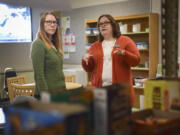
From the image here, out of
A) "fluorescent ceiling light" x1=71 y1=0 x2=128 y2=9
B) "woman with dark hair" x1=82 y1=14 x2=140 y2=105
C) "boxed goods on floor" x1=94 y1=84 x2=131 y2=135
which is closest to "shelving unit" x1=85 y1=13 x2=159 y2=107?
"fluorescent ceiling light" x1=71 y1=0 x2=128 y2=9

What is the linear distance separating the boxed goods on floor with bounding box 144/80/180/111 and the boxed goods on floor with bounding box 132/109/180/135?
4 cm

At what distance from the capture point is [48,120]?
A: 77 cm

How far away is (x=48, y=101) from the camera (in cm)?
98

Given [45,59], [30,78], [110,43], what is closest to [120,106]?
[45,59]

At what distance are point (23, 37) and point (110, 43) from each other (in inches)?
168

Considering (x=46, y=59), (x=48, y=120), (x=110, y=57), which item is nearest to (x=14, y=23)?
(x=46, y=59)

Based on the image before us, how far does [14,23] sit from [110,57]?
4.21 m

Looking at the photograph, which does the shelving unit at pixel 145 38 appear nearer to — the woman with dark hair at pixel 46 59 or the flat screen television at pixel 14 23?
the flat screen television at pixel 14 23

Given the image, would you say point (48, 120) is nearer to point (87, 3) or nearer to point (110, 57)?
point (110, 57)

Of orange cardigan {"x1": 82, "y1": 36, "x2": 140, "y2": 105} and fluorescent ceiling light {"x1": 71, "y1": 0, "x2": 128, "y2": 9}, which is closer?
orange cardigan {"x1": 82, "y1": 36, "x2": 140, "y2": 105}

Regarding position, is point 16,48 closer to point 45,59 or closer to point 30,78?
point 30,78

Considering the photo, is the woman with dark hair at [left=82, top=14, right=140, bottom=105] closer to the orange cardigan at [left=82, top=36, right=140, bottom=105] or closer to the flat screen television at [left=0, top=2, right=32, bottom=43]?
the orange cardigan at [left=82, top=36, right=140, bottom=105]

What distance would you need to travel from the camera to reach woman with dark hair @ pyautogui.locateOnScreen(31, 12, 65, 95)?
2.46m

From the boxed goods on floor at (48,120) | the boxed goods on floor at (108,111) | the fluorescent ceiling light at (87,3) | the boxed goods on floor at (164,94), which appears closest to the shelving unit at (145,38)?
the fluorescent ceiling light at (87,3)
